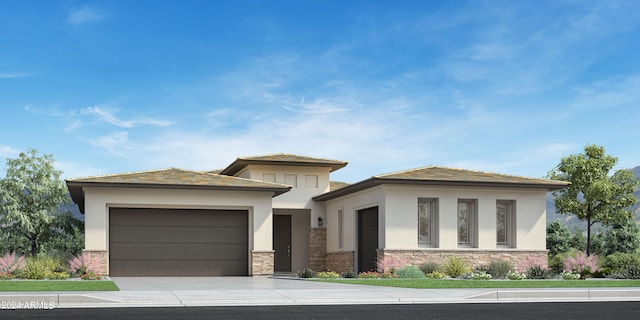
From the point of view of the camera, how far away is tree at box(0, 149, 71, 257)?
4178cm

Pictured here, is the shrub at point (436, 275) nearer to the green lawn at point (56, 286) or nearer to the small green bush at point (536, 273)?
the small green bush at point (536, 273)

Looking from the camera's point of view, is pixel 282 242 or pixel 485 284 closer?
pixel 485 284

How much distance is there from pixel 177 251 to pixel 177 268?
0.66 meters

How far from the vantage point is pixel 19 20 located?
30797mm

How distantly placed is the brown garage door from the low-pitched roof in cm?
123

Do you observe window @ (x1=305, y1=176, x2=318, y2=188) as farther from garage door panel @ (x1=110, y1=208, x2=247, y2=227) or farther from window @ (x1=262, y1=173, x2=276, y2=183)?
garage door panel @ (x1=110, y1=208, x2=247, y2=227)

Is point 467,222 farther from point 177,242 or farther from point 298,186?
point 177,242

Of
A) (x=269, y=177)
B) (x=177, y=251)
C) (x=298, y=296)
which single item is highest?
(x=269, y=177)

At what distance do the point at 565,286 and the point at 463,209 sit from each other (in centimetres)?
922

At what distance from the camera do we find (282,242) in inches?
1497

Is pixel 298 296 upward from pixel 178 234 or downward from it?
downward

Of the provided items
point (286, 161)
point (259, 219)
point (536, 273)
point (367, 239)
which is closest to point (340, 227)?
point (367, 239)

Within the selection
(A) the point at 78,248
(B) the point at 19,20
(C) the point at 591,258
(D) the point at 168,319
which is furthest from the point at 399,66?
(D) the point at 168,319

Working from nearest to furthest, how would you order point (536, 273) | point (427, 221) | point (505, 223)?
point (536, 273), point (427, 221), point (505, 223)
